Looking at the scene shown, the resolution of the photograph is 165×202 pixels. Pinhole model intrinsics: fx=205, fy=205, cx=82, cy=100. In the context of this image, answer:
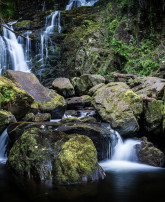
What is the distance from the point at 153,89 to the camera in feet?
27.1

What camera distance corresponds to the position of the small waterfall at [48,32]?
16.4 metres

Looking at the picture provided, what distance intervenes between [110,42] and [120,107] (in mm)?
9935

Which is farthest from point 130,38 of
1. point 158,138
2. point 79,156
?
point 79,156

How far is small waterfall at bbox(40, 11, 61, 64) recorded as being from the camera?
16.4 metres

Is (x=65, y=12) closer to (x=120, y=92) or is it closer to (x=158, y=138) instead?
(x=120, y=92)

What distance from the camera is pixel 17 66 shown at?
14.9 m

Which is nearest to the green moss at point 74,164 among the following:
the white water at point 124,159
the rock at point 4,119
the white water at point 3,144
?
the white water at point 124,159

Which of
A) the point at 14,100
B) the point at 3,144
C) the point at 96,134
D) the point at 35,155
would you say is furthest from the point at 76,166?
the point at 14,100

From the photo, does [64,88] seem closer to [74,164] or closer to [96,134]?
[96,134]

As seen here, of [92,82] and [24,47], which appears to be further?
[24,47]

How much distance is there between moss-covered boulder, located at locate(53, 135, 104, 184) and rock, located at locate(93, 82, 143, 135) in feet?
8.02

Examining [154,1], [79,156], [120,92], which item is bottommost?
[79,156]

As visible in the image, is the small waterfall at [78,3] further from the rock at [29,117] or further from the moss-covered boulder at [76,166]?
the moss-covered boulder at [76,166]

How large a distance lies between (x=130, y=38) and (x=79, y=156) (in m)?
13.1
